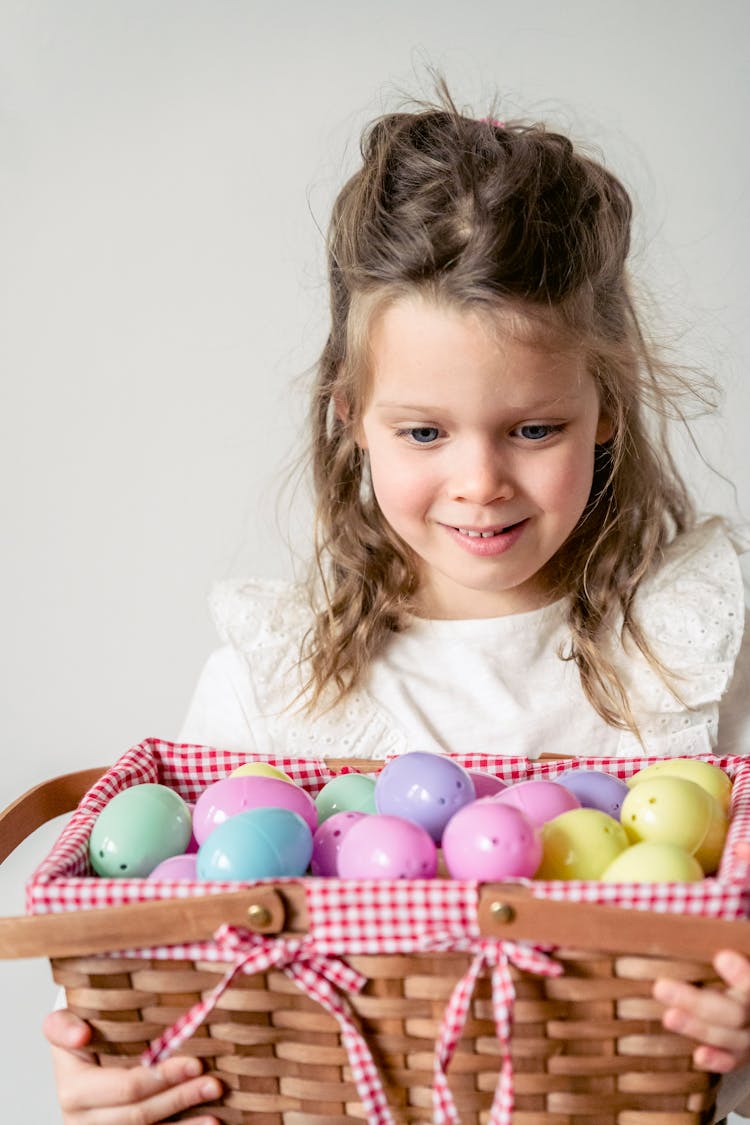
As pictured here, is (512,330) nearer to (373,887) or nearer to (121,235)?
(373,887)

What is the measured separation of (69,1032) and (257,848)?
0.65ft

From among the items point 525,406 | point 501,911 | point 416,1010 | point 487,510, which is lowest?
point 416,1010

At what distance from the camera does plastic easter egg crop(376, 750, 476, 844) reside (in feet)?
4.07

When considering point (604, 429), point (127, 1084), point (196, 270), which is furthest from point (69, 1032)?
point (196, 270)

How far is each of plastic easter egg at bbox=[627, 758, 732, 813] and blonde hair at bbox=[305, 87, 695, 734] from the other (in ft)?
1.15

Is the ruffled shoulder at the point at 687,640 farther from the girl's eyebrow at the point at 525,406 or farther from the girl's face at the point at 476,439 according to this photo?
the girl's eyebrow at the point at 525,406

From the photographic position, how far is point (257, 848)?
3.71 ft

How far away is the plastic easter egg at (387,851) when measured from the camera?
3.67 ft

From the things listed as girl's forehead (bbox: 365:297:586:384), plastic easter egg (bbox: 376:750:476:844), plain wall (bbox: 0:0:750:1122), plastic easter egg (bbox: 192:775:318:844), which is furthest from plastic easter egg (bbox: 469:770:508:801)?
plain wall (bbox: 0:0:750:1122)

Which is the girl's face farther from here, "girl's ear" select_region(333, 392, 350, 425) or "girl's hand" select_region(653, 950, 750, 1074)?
"girl's hand" select_region(653, 950, 750, 1074)

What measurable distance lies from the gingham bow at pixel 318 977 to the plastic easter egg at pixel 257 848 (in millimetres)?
76

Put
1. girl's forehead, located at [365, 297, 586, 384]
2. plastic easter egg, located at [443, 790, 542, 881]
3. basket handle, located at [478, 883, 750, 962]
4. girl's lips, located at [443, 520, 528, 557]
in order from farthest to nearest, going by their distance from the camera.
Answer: girl's lips, located at [443, 520, 528, 557]
girl's forehead, located at [365, 297, 586, 384]
plastic easter egg, located at [443, 790, 542, 881]
basket handle, located at [478, 883, 750, 962]

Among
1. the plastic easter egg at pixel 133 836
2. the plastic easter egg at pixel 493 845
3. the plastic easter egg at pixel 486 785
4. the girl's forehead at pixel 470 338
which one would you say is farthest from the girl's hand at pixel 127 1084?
the girl's forehead at pixel 470 338

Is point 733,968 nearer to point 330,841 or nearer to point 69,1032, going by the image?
point 330,841
